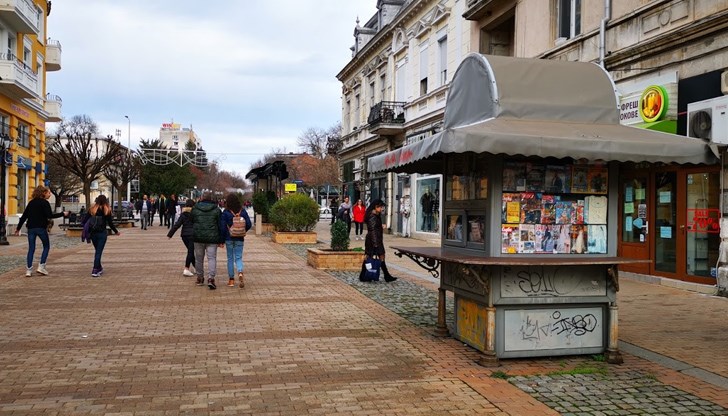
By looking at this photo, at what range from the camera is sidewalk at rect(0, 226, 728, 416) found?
506 cm

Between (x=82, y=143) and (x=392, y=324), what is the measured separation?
29.3 m

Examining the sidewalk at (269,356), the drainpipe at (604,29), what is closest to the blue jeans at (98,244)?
the sidewalk at (269,356)

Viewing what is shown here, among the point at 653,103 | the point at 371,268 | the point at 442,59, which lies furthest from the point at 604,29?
the point at 442,59

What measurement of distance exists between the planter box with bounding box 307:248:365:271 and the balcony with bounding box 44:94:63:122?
2569cm

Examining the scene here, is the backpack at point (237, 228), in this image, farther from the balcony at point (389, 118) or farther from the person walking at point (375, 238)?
the balcony at point (389, 118)

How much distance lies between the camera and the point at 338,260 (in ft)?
48.4

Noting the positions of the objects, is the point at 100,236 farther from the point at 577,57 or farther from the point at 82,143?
the point at 82,143

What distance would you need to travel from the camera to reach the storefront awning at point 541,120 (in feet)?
19.1

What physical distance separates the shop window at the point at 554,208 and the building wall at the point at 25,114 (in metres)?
24.0

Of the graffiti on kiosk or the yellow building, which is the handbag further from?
the yellow building

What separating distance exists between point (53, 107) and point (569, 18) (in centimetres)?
2886

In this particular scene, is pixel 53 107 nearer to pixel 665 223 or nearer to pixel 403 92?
pixel 403 92

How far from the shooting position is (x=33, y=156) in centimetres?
3212

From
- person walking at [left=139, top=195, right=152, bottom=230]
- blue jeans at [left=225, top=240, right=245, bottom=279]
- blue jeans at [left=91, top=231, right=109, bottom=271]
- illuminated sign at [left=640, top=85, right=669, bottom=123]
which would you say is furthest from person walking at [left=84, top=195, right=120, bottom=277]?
person walking at [left=139, top=195, right=152, bottom=230]
